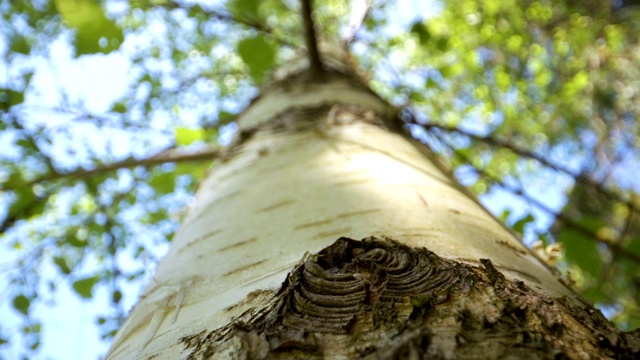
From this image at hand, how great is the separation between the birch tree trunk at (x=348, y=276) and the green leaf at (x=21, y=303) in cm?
146

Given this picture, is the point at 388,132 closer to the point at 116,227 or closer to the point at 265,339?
the point at 265,339

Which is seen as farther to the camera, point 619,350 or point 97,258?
point 97,258

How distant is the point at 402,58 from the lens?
4.93m

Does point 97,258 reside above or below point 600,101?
above

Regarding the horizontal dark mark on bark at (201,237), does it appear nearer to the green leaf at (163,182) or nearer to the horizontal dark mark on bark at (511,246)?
the horizontal dark mark on bark at (511,246)

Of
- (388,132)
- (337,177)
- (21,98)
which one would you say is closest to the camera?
(337,177)

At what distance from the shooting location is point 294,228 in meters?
0.79

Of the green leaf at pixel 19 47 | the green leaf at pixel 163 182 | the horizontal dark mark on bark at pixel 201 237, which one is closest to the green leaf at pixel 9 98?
the green leaf at pixel 19 47

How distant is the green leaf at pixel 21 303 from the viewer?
7.13 ft

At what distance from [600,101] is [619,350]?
7044 millimetres

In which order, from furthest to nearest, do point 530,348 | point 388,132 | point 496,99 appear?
point 496,99
point 388,132
point 530,348

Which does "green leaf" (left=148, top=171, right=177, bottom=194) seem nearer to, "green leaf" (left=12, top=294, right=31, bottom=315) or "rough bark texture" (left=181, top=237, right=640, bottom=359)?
"green leaf" (left=12, top=294, right=31, bottom=315)

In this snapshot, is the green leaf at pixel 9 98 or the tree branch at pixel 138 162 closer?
the green leaf at pixel 9 98

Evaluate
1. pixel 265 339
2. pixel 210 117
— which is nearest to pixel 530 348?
pixel 265 339
